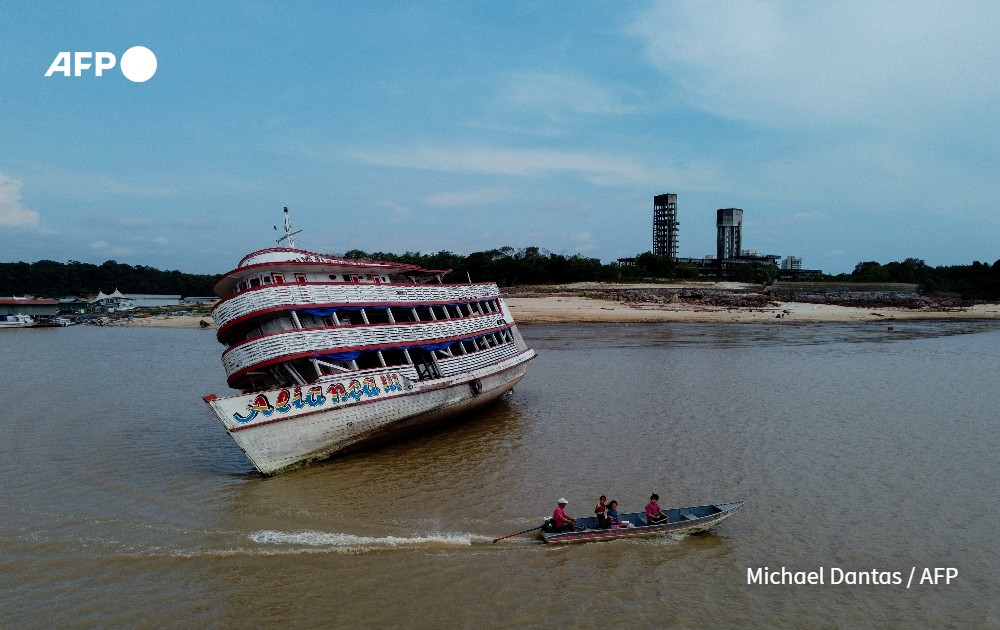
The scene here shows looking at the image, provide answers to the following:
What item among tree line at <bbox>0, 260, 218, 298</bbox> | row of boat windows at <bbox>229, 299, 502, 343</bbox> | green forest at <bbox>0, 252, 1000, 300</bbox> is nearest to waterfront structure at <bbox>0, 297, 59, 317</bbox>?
green forest at <bbox>0, 252, 1000, 300</bbox>

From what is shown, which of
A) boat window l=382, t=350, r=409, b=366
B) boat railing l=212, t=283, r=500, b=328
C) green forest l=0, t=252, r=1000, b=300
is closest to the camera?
boat railing l=212, t=283, r=500, b=328

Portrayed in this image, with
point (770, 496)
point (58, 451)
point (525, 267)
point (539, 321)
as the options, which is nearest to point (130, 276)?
point (525, 267)

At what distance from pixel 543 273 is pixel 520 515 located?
81.6 m

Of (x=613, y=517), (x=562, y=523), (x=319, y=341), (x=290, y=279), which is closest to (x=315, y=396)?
(x=319, y=341)

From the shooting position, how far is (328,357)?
53.3 feet

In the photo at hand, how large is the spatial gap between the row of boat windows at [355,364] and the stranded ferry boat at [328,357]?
34 mm

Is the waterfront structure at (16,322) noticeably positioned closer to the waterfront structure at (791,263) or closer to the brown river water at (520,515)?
the brown river water at (520,515)

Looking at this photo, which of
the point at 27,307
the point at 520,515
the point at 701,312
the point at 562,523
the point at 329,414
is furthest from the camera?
the point at 27,307

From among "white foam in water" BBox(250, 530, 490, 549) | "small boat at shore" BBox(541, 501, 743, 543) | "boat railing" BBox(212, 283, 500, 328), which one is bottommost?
"white foam in water" BBox(250, 530, 490, 549)

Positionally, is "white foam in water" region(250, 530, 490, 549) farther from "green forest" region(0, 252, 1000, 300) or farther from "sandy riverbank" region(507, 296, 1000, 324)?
"green forest" region(0, 252, 1000, 300)

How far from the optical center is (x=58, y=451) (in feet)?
59.3

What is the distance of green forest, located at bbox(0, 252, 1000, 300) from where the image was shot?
92.6 meters

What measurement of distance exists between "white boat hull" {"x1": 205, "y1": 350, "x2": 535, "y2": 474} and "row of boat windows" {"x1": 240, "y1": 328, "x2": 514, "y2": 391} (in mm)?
509

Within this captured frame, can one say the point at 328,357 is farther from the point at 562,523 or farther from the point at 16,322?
the point at 16,322
